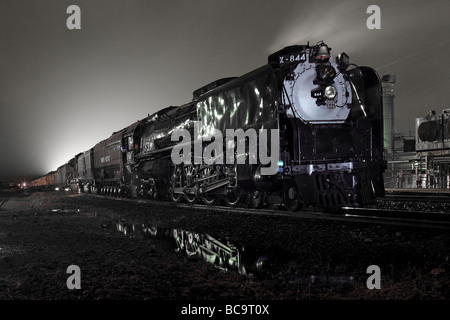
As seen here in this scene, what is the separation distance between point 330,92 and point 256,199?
144 inches

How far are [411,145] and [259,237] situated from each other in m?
28.3

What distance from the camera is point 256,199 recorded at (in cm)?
1027

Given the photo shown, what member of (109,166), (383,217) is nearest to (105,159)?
(109,166)

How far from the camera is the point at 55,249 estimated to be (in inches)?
237

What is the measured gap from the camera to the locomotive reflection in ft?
16.1

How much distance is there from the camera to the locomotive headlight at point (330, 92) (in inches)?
331

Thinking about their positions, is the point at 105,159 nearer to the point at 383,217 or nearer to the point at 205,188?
the point at 205,188

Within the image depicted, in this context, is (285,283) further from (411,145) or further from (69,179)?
(69,179)

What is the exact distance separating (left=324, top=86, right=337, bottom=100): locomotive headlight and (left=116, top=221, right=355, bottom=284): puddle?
4332mm

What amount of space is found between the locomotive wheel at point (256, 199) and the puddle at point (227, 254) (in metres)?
3.14

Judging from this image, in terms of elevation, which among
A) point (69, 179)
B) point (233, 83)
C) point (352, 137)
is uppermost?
point (233, 83)

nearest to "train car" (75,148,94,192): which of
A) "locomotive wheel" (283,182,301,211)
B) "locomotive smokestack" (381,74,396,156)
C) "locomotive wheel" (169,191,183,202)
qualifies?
"locomotive wheel" (169,191,183,202)

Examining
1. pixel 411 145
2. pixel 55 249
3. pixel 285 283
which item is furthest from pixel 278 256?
pixel 411 145

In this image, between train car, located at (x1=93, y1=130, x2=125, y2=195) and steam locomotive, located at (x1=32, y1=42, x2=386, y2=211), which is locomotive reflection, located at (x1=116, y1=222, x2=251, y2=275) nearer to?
steam locomotive, located at (x1=32, y1=42, x2=386, y2=211)
